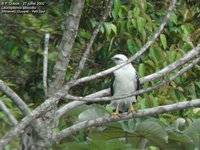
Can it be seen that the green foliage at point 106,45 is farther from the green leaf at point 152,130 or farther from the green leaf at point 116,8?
the green leaf at point 152,130

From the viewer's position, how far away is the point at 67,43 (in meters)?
4.03

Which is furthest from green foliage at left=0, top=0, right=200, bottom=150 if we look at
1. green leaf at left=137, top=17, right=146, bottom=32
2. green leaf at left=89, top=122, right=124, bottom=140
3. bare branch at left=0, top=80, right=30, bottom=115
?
bare branch at left=0, top=80, right=30, bottom=115

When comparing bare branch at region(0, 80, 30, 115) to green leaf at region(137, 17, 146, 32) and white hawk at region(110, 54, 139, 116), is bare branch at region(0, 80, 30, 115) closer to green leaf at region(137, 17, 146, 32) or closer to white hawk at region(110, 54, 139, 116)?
white hawk at region(110, 54, 139, 116)

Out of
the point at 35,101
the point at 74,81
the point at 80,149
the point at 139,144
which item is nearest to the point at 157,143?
the point at 139,144

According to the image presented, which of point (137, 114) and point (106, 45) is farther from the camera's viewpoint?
point (106, 45)

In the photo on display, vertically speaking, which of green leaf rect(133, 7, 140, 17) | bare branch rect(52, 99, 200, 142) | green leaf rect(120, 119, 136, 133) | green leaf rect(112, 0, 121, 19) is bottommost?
bare branch rect(52, 99, 200, 142)

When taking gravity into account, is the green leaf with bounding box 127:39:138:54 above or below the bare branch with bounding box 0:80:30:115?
above

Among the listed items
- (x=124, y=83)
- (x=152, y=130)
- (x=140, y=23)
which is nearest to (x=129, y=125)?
(x=152, y=130)

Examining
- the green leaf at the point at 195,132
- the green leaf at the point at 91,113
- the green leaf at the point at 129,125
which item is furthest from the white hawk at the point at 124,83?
the green leaf at the point at 129,125

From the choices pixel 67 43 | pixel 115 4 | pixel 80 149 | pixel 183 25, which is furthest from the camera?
pixel 183 25

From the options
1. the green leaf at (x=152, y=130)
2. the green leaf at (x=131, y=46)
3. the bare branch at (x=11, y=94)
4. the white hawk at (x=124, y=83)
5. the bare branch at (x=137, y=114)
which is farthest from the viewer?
the green leaf at (x=131, y=46)

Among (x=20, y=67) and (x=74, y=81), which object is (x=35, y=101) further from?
(x=74, y=81)

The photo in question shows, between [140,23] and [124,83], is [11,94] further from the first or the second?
[140,23]

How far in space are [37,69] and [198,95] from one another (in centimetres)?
174
